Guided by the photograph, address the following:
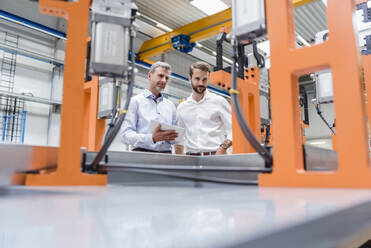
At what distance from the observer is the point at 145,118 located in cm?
242

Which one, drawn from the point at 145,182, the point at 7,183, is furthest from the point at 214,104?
the point at 7,183

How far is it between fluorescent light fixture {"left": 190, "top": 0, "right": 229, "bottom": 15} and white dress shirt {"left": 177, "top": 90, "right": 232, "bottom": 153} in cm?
284

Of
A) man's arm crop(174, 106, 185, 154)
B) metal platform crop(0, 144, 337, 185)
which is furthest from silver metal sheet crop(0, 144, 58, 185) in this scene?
man's arm crop(174, 106, 185, 154)

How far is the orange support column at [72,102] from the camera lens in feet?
3.42

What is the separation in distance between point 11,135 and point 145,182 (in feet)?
15.5

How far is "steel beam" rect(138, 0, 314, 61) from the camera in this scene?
5340mm

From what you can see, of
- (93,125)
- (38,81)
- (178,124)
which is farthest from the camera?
(38,81)

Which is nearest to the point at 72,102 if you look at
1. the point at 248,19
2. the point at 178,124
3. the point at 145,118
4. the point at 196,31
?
the point at 248,19

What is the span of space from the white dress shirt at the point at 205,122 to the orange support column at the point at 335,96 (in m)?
1.57

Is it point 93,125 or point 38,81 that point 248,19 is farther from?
point 38,81

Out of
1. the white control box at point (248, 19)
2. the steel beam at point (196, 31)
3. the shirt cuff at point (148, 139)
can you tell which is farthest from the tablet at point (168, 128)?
the steel beam at point (196, 31)

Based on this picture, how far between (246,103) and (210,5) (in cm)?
376

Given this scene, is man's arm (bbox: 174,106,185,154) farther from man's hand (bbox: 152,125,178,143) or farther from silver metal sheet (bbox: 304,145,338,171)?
silver metal sheet (bbox: 304,145,338,171)

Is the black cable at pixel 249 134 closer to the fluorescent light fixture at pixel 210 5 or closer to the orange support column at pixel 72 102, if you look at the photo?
the orange support column at pixel 72 102
